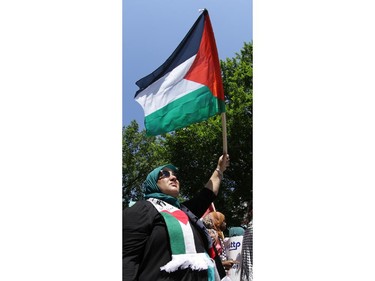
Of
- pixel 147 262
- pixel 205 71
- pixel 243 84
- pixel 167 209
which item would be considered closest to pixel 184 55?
pixel 205 71

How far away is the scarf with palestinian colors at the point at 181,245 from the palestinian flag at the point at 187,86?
95cm

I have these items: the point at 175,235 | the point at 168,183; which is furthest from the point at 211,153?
the point at 175,235

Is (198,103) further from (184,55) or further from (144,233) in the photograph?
(144,233)

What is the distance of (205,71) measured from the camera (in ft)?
15.5

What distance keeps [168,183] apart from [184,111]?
0.87 m

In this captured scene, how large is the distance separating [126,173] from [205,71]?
1121 millimetres

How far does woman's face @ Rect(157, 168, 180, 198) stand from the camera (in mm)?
3932

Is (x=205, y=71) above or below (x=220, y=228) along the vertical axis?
above

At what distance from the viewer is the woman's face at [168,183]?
393 centimetres

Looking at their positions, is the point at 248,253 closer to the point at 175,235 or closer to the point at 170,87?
the point at 175,235

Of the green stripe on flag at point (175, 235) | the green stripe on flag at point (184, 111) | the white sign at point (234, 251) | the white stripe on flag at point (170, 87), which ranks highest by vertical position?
the white stripe on flag at point (170, 87)

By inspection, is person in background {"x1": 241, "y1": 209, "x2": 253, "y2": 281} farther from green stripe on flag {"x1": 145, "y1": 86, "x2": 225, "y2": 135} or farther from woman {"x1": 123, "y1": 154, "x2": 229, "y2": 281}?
green stripe on flag {"x1": 145, "y1": 86, "x2": 225, "y2": 135}

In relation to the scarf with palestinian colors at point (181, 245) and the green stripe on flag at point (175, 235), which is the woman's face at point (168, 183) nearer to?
the scarf with palestinian colors at point (181, 245)

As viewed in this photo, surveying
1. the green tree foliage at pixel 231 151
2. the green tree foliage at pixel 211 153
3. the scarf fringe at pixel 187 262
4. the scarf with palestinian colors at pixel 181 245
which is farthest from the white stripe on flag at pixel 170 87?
the scarf fringe at pixel 187 262
